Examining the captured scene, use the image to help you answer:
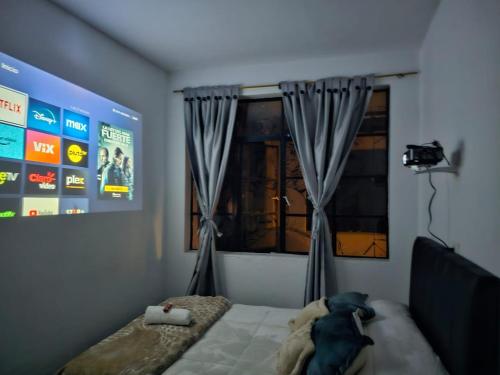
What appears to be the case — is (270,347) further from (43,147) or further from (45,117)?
(45,117)

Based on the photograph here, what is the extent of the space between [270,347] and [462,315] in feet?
3.49

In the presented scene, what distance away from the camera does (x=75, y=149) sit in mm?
2309

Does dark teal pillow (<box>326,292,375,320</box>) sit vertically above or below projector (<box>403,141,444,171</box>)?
below

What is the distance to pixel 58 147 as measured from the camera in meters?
2.16

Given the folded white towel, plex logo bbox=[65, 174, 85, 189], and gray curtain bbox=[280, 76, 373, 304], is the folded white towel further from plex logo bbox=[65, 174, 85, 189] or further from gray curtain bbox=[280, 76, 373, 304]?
gray curtain bbox=[280, 76, 373, 304]

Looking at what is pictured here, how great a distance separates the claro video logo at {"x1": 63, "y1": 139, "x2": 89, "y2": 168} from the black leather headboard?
246 centimetres

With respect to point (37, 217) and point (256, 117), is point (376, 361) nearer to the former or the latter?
point (37, 217)

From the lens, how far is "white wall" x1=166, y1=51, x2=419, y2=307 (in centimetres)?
298

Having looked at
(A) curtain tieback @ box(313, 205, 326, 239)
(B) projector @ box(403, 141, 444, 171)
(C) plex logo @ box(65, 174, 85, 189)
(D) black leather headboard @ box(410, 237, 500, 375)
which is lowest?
(D) black leather headboard @ box(410, 237, 500, 375)

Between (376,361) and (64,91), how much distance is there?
2536mm

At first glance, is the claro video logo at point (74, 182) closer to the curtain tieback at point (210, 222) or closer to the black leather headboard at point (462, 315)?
the curtain tieback at point (210, 222)

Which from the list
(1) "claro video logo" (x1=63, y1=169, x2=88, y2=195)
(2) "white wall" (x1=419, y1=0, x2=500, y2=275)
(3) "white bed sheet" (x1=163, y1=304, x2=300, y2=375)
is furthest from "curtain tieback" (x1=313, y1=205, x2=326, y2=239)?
(1) "claro video logo" (x1=63, y1=169, x2=88, y2=195)

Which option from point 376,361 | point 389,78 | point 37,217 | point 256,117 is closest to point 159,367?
point 376,361

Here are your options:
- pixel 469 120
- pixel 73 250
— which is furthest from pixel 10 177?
pixel 469 120
